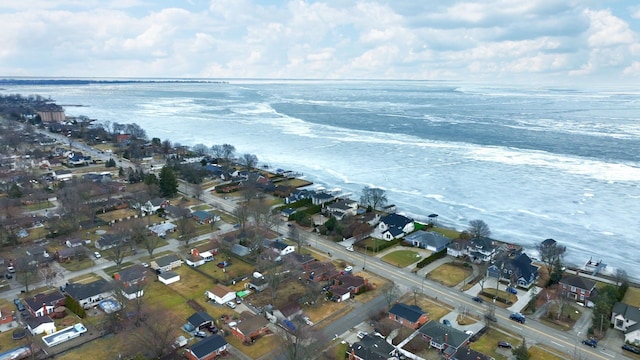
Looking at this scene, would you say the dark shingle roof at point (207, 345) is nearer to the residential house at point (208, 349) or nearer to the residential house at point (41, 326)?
the residential house at point (208, 349)

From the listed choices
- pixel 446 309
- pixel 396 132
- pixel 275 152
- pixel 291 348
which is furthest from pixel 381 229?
pixel 396 132

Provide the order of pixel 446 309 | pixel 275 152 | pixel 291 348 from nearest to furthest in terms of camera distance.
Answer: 1. pixel 291 348
2. pixel 446 309
3. pixel 275 152

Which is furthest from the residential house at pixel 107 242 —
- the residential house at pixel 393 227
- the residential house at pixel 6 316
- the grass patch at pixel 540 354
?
the grass patch at pixel 540 354

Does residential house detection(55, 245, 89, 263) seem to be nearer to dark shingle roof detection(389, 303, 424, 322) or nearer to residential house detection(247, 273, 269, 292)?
residential house detection(247, 273, 269, 292)

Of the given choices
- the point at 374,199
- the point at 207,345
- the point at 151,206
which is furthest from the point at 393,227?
the point at 151,206

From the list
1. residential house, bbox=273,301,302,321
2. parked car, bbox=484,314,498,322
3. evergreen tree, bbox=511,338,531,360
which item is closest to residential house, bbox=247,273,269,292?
residential house, bbox=273,301,302,321

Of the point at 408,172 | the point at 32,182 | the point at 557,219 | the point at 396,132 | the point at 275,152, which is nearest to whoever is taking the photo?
the point at 557,219

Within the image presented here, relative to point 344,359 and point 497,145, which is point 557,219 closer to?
point 344,359
